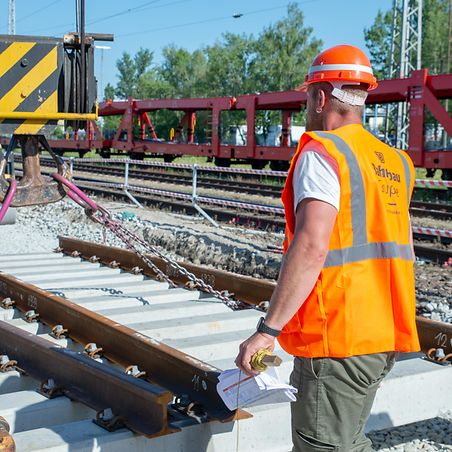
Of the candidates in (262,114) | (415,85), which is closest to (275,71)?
(262,114)

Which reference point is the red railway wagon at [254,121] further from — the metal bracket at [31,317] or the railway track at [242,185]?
the metal bracket at [31,317]

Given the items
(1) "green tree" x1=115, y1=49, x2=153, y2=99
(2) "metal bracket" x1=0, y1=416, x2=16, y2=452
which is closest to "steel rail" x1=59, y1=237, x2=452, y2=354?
(2) "metal bracket" x1=0, y1=416, x2=16, y2=452

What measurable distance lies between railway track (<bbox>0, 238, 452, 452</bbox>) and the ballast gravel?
2.34 meters

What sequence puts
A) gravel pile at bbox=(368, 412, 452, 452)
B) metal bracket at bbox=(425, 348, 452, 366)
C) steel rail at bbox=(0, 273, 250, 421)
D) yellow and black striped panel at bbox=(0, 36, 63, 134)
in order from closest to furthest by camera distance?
1. steel rail at bbox=(0, 273, 250, 421)
2. gravel pile at bbox=(368, 412, 452, 452)
3. metal bracket at bbox=(425, 348, 452, 366)
4. yellow and black striped panel at bbox=(0, 36, 63, 134)

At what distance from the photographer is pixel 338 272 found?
8.11ft

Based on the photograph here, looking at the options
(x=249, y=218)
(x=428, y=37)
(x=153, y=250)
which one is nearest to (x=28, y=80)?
(x=153, y=250)

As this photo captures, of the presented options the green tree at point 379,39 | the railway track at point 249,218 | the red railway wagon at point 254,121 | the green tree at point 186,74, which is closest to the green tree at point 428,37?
the green tree at point 379,39

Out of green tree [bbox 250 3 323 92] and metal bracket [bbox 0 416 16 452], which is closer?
metal bracket [bbox 0 416 16 452]

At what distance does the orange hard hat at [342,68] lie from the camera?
2.57m

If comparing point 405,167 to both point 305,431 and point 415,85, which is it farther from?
point 415,85

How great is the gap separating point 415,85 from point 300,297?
17983 millimetres

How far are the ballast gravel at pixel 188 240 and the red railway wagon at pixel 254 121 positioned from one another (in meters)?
1.81

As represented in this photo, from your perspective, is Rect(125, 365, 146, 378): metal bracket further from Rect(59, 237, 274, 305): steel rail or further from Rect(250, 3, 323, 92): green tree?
Rect(250, 3, 323, 92): green tree

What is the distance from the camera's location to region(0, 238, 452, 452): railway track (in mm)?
3281
